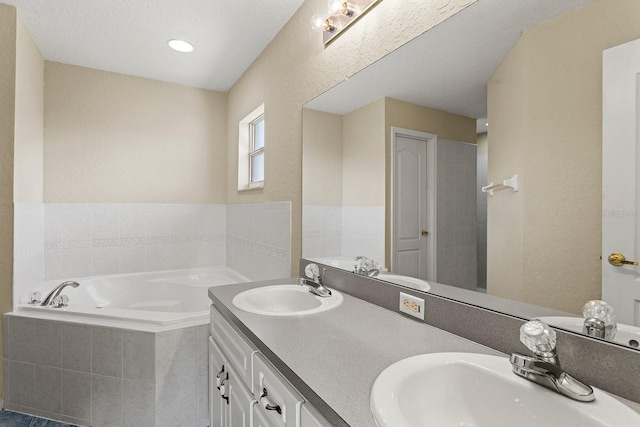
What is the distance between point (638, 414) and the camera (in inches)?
22.5

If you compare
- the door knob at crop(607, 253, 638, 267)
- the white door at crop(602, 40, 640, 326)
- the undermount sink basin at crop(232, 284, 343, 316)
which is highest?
the white door at crop(602, 40, 640, 326)

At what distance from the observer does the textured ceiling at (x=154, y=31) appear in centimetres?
200

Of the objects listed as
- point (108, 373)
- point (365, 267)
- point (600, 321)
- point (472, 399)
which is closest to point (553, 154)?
point (600, 321)

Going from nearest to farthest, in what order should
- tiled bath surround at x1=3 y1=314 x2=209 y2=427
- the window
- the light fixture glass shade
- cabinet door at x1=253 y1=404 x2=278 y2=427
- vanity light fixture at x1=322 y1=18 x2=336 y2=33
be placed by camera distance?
cabinet door at x1=253 y1=404 x2=278 y2=427 → the light fixture glass shade → vanity light fixture at x1=322 y1=18 x2=336 y2=33 → tiled bath surround at x1=3 y1=314 x2=209 y2=427 → the window

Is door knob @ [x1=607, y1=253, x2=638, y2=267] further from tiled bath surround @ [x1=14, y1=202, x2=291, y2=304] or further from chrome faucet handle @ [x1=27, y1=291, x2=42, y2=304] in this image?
chrome faucet handle @ [x1=27, y1=291, x2=42, y2=304]

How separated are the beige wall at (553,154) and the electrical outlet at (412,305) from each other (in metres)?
0.25

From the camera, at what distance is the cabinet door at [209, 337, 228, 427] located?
1369 mm

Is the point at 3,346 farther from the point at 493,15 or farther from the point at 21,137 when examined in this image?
the point at 493,15

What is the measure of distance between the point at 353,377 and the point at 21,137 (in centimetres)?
274

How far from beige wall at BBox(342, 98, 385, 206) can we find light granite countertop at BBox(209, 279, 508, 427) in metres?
0.51

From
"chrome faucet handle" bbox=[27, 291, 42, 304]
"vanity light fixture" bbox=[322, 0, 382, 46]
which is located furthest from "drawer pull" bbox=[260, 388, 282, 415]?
"chrome faucet handle" bbox=[27, 291, 42, 304]

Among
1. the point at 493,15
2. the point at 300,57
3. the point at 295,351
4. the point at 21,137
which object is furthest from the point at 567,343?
the point at 21,137

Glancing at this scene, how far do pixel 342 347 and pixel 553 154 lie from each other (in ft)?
2.45

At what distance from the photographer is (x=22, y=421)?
192cm
